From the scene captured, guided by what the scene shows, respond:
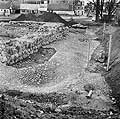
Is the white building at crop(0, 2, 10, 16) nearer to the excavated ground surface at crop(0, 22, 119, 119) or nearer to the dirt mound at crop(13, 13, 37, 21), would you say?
the dirt mound at crop(13, 13, 37, 21)

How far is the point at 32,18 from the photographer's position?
3616 cm

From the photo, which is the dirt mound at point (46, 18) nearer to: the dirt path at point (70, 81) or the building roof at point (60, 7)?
the building roof at point (60, 7)

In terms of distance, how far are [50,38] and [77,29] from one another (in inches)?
384

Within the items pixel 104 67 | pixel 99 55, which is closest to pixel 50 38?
pixel 99 55

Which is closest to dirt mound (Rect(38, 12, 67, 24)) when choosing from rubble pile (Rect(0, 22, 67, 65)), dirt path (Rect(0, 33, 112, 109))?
rubble pile (Rect(0, 22, 67, 65))

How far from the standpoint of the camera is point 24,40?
19469 millimetres

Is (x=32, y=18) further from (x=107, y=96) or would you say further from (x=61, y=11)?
(x=107, y=96)

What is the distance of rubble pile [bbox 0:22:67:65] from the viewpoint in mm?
16734

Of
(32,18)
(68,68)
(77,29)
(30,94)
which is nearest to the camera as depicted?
(30,94)

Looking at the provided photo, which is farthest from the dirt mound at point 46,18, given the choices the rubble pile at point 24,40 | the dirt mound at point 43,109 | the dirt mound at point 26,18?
the dirt mound at point 43,109

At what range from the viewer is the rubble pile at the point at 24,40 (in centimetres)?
1673

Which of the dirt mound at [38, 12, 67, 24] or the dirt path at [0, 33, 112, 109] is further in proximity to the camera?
the dirt mound at [38, 12, 67, 24]

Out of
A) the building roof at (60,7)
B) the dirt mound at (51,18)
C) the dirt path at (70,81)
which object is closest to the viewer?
the dirt path at (70,81)

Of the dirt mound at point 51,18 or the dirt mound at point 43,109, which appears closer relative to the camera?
the dirt mound at point 43,109
